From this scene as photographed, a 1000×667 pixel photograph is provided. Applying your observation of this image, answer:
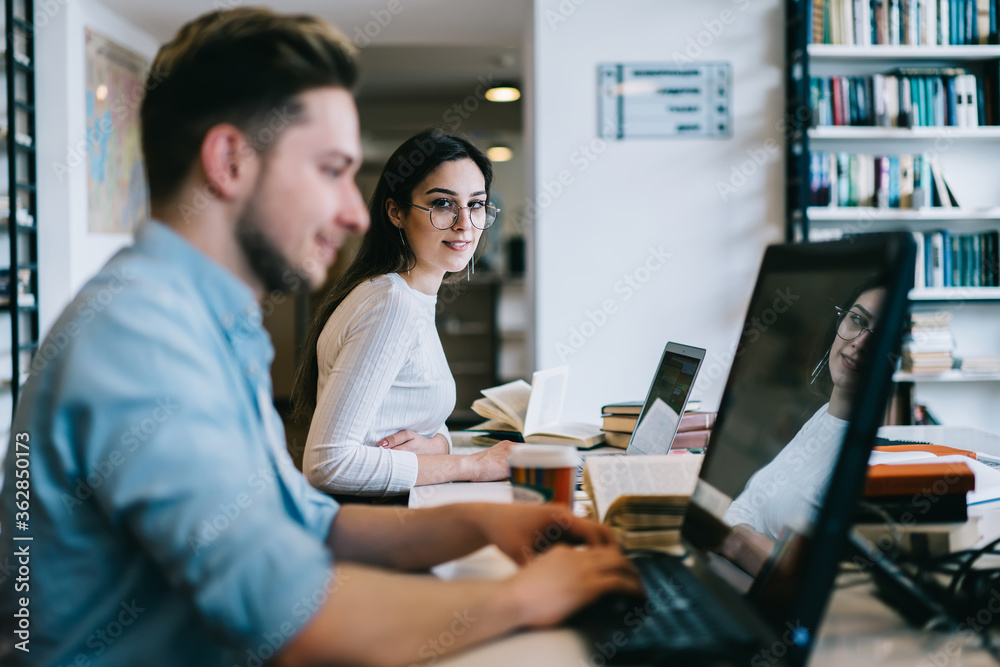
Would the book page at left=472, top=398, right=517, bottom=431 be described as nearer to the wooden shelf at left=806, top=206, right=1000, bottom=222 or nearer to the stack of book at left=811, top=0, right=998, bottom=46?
the wooden shelf at left=806, top=206, right=1000, bottom=222

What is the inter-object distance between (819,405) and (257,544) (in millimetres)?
865

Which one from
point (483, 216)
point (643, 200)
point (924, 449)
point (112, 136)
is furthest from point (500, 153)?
point (924, 449)

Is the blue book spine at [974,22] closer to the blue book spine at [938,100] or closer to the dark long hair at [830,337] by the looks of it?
the blue book spine at [938,100]

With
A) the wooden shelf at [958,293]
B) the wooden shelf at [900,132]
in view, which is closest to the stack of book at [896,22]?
the wooden shelf at [900,132]

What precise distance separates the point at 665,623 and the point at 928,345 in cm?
364

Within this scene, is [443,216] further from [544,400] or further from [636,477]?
[636,477]

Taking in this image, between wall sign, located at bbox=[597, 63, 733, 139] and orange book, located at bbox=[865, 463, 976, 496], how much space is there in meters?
3.21

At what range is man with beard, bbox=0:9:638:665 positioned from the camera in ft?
1.97

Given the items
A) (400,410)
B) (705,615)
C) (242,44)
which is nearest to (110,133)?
(400,410)

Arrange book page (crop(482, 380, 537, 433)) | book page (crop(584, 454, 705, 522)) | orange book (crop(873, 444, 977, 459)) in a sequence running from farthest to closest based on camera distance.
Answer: book page (crop(482, 380, 537, 433)) < orange book (crop(873, 444, 977, 459)) < book page (crop(584, 454, 705, 522))

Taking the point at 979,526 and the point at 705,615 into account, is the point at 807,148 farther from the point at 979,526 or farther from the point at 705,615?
the point at 705,615

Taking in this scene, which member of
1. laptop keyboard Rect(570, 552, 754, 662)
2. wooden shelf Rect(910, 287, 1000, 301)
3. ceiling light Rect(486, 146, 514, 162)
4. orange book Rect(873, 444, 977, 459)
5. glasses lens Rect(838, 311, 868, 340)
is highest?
ceiling light Rect(486, 146, 514, 162)

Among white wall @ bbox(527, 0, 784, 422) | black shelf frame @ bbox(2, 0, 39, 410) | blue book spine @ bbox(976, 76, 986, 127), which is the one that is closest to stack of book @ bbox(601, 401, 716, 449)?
white wall @ bbox(527, 0, 784, 422)

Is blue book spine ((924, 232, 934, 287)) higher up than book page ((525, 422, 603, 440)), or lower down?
higher up
